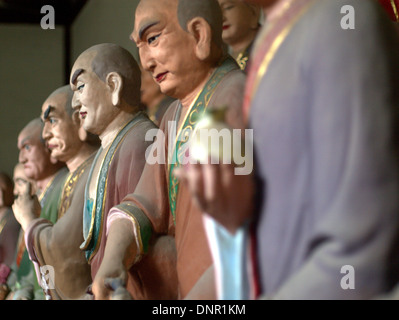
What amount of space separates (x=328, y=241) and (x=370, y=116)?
0.20 metres

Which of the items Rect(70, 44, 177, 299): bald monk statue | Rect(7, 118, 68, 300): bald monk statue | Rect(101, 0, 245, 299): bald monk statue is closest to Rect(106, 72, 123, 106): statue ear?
Rect(70, 44, 177, 299): bald monk statue

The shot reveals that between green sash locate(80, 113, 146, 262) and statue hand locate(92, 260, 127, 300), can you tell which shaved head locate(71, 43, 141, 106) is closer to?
green sash locate(80, 113, 146, 262)

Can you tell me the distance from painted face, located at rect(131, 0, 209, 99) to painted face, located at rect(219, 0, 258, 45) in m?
0.63

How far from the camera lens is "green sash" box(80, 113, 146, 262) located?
2254 millimetres

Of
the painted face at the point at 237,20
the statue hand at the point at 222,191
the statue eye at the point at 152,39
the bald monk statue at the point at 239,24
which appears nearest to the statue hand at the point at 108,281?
the statue hand at the point at 222,191

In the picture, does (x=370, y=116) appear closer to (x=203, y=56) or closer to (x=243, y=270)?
(x=243, y=270)

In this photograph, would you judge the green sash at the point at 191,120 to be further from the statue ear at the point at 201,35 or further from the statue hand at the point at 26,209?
the statue hand at the point at 26,209

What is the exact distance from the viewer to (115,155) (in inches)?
90.2

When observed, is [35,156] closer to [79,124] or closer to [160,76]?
[79,124]

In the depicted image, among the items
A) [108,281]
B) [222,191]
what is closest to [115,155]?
[108,281]

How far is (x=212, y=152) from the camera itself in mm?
1282

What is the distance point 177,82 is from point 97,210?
52cm

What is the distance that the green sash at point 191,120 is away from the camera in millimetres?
1883
